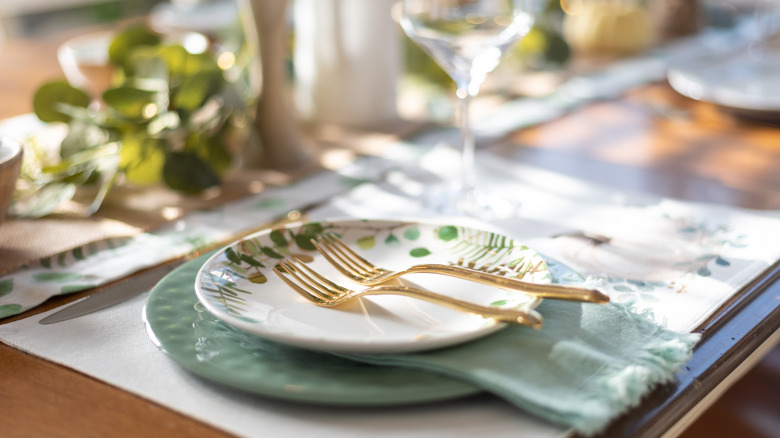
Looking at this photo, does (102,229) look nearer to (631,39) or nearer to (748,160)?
(748,160)

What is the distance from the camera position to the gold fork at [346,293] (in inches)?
16.1

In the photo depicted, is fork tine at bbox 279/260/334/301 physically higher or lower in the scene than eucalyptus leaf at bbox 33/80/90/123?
lower

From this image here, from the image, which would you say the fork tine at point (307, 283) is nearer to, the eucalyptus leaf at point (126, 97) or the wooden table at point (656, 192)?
the wooden table at point (656, 192)

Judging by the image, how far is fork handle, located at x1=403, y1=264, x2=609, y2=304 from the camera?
1.33 ft

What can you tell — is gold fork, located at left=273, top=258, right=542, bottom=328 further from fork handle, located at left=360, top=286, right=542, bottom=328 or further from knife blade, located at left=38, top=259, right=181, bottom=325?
knife blade, located at left=38, top=259, right=181, bottom=325

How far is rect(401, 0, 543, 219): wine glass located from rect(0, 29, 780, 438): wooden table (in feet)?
0.43

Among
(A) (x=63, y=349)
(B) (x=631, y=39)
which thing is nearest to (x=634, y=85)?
(B) (x=631, y=39)

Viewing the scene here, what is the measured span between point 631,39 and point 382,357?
104cm

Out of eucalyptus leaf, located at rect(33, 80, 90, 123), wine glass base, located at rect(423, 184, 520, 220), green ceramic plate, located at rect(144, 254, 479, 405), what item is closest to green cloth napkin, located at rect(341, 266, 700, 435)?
green ceramic plate, located at rect(144, 254, 479, 405)

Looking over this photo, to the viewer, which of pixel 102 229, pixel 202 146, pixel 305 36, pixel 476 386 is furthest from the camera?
pixel 305 36

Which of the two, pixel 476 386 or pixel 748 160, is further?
pixel 748 160

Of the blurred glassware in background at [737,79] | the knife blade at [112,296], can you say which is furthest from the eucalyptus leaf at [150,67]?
the blurred glassware in background at [737,79]

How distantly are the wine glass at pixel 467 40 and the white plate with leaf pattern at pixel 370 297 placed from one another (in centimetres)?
15

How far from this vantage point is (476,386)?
0.39m
